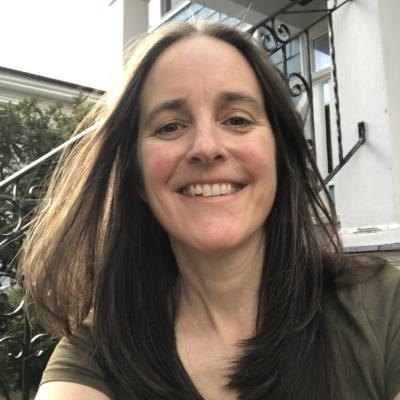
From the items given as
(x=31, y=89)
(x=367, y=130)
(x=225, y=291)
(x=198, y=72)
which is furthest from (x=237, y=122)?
(x=31, y=89)

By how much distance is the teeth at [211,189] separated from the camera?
1.29 meters

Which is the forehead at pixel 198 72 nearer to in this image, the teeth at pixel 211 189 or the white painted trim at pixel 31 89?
the teeth at pixel 211 189

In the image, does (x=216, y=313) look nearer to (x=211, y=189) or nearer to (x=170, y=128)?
(x=211, y=189)

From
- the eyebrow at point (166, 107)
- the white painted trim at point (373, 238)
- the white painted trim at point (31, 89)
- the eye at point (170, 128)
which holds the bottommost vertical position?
the white painted trim at point (373, 238)

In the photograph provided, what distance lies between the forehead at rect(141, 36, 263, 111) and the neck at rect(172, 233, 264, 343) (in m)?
0.46

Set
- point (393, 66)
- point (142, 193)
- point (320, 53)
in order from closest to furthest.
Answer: point (142, 193)
point (393, 66)
point (320, 53)

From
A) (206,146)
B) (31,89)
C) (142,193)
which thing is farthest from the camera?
(31,89)

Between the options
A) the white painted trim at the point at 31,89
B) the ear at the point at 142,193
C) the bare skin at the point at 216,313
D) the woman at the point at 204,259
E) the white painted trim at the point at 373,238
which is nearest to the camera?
the woman at the point at 204,259

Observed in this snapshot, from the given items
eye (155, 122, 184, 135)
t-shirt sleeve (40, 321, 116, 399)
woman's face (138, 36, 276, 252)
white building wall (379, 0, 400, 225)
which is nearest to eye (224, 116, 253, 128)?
woman's face (138, 36, 276, 252)

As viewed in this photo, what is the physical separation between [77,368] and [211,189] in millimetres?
598

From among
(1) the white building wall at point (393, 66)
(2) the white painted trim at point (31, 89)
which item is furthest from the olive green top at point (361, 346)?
(2) the white painted trim at point (31, 89)

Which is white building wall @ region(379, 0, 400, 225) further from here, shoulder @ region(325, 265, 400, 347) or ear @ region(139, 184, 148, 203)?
ear @ region(139, 184, 148, 203)

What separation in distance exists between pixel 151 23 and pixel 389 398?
7.17m

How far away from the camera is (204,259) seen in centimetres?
136
